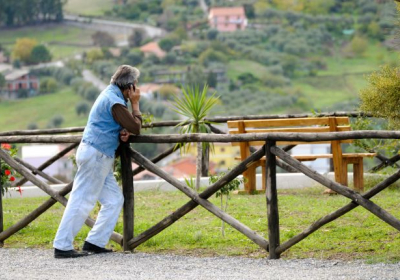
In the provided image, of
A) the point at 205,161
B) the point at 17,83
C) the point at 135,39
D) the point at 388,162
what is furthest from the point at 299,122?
the point at 135,39

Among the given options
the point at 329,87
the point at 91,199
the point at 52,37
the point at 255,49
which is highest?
the point at 91,199

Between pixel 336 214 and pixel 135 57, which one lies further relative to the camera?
pixel 135 57

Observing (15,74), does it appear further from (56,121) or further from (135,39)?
(56,121)

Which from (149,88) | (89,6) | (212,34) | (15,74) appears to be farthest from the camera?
(89,6)

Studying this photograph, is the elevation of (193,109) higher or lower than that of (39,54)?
higher

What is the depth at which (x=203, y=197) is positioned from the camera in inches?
273

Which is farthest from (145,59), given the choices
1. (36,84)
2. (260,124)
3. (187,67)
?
(260,124)

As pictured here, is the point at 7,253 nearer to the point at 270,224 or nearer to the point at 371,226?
the point at 270,224

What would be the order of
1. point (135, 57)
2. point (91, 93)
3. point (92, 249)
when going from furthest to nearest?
point (135, 57), point (91, 93), point (92, 249)

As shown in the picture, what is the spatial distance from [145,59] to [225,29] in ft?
45.0

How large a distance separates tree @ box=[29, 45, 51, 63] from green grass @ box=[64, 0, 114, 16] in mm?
12699

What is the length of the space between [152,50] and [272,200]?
88747mm

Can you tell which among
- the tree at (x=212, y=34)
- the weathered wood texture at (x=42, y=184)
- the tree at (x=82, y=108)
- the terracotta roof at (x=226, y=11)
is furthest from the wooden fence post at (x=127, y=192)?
the terracotta roof at (x=226, y=11)

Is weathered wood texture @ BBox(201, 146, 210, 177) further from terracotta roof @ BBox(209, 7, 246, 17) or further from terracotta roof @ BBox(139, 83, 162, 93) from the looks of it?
terracotta roof @ BBox(209, 7, 246, 17)
